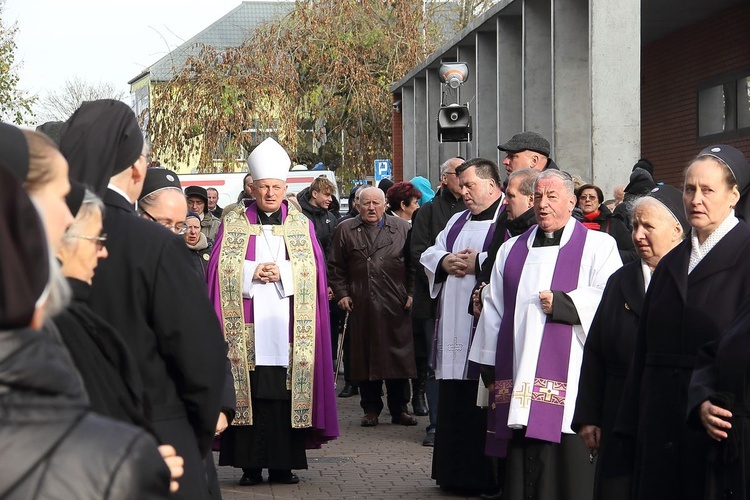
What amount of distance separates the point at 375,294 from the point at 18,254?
10.0 m

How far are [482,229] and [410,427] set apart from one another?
3.36 meters

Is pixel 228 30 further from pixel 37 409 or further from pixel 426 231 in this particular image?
pixel 37 409

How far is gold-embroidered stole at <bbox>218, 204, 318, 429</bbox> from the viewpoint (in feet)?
28.5

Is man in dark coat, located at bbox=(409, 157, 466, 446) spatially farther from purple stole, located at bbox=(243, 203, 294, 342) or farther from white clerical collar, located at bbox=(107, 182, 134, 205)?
white clerical collar, located at bbox=(107, 182, 134, 205)

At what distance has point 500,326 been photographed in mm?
7000

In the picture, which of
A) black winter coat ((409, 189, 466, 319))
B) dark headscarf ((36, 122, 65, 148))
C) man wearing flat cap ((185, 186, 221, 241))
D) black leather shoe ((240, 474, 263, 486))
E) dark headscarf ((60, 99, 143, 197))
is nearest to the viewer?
dark headscarf ((60, 99, 143, 197))

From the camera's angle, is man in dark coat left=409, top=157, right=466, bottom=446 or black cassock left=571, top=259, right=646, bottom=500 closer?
black cassock left=571, top=259, right=646, bottom=500

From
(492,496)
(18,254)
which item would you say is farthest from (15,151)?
(492,496)

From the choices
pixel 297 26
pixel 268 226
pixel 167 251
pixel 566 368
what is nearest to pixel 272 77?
pixel 297 26

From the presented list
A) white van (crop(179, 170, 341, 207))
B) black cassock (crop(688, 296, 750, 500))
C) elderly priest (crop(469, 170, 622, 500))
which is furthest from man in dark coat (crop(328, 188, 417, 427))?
white van (crop(179, 170, 341, 207))

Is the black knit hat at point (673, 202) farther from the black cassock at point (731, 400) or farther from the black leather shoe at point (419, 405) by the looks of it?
the black leather shoe at point (419, 405)

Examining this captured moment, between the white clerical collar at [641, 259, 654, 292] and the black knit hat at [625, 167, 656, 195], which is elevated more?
the black knit hat at [625, 167, 656, 195]

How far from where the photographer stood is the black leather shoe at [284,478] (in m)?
8.91

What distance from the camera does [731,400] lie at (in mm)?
Answer: 4559
